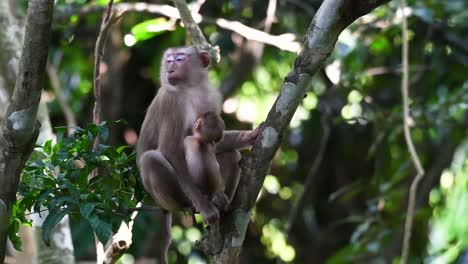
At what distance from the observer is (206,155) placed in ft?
16.4

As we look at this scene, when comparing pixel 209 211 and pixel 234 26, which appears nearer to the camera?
pixel 209 211

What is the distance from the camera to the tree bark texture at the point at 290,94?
399cm

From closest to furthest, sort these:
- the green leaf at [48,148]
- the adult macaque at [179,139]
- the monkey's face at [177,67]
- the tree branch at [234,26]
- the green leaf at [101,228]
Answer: the green leaf at [101,228] → the green leaf at [48,148] → the adult macaque at [179,139] → the monkey's face at [177,67] → the tree branch at [234,26]

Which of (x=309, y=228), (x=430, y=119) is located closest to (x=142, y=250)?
(x=309, y=228)

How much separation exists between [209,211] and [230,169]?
679 millimetres

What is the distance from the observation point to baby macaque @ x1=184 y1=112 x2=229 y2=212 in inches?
195

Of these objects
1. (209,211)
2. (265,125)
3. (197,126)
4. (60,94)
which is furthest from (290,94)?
(60,94)

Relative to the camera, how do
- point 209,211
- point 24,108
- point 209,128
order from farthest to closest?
point 209,128, point 209,211, point 24,108

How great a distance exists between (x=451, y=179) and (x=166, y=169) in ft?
15.3

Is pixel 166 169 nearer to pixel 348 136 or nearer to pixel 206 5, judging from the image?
pixel 206 5

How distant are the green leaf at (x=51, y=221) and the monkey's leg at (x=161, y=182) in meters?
0.90

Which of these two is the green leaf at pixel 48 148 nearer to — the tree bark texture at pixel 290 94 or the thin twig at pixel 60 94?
the tree bark texture at pixel 290 94

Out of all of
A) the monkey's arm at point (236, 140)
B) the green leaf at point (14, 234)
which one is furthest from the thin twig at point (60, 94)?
the green leaf at point (14, 234)

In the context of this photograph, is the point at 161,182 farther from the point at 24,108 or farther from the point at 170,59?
the point at 24,108
